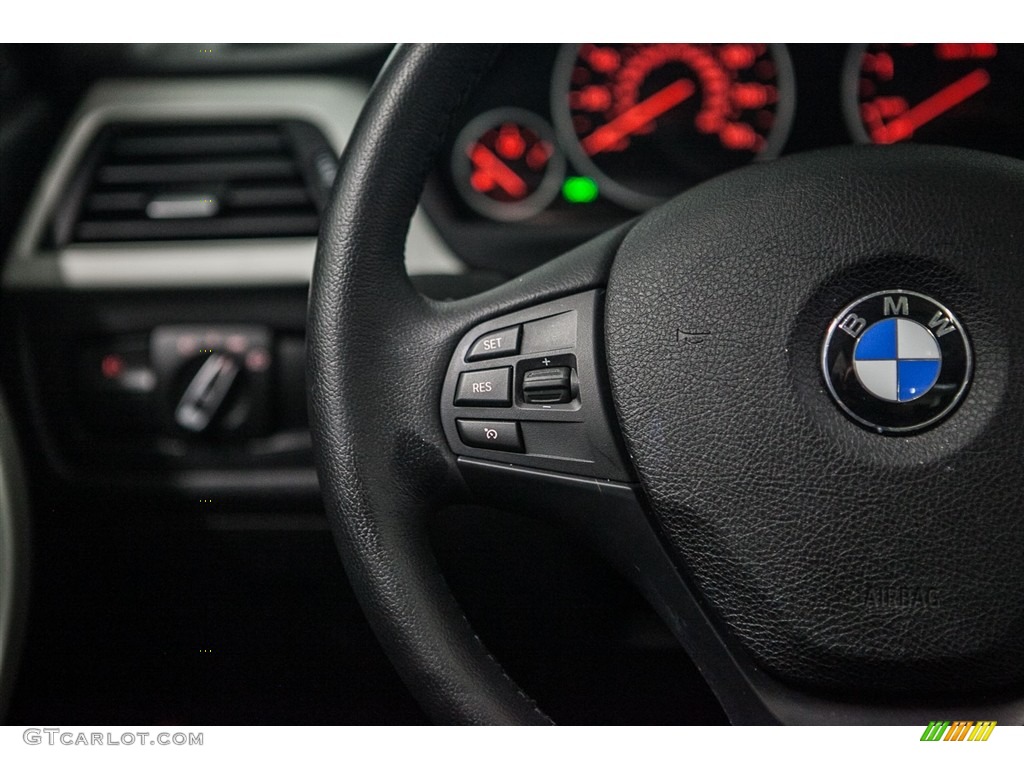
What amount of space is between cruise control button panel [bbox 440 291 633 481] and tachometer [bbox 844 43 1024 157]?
0.58 metres

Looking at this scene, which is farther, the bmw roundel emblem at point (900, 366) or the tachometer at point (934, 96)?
the tachometer at point (934, 96)

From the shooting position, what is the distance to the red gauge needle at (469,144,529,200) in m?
1.03

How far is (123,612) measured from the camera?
95cm

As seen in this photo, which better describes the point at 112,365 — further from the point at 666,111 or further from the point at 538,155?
the point at 666,111

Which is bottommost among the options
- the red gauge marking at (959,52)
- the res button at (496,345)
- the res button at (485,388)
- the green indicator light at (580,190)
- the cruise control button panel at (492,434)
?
the cruise control button panel at (492,434)

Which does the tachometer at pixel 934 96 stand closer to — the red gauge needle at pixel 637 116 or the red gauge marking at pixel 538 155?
the red gauge needle at pixel 637 116

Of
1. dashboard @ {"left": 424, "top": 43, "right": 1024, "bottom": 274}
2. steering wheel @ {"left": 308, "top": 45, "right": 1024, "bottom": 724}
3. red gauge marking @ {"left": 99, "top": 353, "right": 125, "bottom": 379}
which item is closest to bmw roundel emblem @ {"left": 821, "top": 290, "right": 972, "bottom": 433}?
steering wheel @ {"left": 308, "top": 45, "right": 1024, "bottom": 724}

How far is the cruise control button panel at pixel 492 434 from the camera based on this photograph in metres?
0.63

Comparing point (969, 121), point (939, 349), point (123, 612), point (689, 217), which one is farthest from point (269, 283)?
point (969, 121)

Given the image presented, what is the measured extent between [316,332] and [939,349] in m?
0.37

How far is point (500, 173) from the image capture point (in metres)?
1.04

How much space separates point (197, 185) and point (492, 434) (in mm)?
495

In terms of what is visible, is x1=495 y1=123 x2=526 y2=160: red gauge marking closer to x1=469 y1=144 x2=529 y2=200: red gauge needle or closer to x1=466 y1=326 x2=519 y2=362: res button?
x1=469 y1=144 x2=529 y2=200: red gauge needle

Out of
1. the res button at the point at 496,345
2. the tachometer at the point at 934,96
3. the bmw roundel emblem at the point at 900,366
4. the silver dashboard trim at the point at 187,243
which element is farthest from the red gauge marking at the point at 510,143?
the bmw roundel emblem at the point at 900,366
